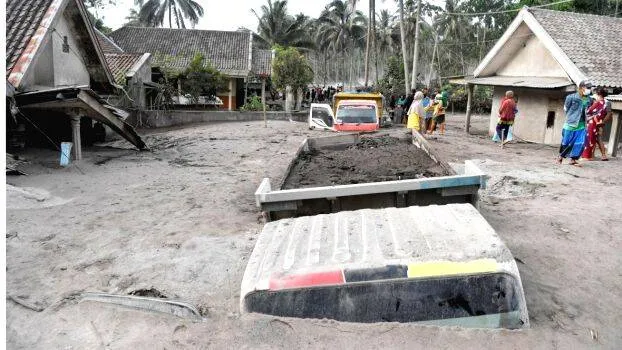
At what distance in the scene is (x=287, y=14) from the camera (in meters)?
41.9

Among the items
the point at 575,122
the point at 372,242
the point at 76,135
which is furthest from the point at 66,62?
the point at 372,242

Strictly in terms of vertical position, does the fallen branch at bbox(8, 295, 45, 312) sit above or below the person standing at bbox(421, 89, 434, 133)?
below

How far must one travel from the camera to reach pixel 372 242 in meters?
3.97

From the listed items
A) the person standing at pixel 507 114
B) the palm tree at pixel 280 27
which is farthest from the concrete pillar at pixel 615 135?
the palm tree at pixel 280 27

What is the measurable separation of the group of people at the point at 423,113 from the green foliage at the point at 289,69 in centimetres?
549

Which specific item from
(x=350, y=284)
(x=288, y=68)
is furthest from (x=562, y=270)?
(x=288, y=68)

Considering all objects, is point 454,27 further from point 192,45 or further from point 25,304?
point 25,304

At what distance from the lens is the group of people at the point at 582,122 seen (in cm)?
996

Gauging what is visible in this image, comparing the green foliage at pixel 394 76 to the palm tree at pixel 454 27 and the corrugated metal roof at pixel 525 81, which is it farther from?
the corrugated metal roof at pixel 525 81

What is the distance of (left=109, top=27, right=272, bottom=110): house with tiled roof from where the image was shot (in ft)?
98.8

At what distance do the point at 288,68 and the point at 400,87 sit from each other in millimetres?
12548

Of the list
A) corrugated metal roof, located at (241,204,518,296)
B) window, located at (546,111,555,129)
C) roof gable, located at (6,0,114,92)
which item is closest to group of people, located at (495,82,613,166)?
window, located at (546,111,555,129)

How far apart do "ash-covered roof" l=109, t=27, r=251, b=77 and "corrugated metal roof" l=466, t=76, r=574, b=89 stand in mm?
14717

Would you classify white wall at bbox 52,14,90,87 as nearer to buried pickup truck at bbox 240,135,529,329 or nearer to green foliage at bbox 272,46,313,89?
green foliage at bbox 272,46,313,89
